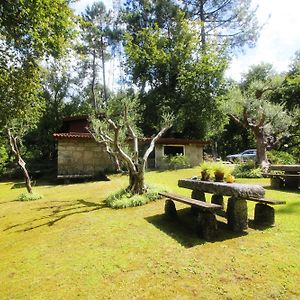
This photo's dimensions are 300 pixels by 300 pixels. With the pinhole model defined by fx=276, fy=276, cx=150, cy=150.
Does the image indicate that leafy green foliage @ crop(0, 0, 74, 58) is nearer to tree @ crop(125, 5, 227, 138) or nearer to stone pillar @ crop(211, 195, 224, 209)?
stone pillar @ crop(211, 195, 224, 209)

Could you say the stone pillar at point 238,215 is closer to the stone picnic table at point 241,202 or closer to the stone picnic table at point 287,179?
the stone picnic table at point 241,202

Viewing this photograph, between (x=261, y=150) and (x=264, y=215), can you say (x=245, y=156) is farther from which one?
(x=264, y=215)

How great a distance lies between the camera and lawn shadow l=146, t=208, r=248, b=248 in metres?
5.50

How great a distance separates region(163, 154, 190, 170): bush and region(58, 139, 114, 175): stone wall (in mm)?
4485

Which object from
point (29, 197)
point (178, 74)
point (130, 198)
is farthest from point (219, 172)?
point (178, 74)

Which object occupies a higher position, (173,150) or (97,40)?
(97,40)

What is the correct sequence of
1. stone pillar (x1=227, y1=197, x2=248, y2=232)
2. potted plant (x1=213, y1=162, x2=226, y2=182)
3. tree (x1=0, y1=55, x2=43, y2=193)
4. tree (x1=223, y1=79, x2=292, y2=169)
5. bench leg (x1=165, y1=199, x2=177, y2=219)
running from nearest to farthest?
stone pillar (x1=227, y1=197, x2=248, y2=232), potted plant (x1=213, y1=162, x2=226, y2=182), bench leg (x1=165, y1=199, x2=177, y2=219), tree (x1=0, y1=55, x2=43, y2=193), tree (x1=223, y1=79, x2=292, y2=169)

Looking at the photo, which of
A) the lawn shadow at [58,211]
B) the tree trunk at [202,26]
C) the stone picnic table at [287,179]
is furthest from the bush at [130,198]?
the tree trunk at [202,26]

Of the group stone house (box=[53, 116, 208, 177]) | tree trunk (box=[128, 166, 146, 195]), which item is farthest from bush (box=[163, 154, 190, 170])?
tree trunk (box=[128, 166, 146, 195])

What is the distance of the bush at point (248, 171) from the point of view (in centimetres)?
1492

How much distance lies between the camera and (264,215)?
6168 mm

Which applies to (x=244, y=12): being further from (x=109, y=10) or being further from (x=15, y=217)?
(x=15, y=217)

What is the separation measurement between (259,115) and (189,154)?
716 centimetres

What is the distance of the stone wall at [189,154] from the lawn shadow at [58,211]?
11802 millimetres
